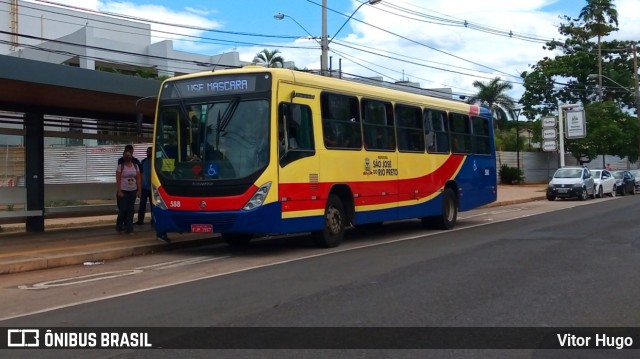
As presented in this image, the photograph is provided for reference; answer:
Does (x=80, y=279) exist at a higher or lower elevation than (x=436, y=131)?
lower

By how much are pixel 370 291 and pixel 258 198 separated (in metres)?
3.48

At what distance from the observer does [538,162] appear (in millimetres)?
50344

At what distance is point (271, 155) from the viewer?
1085 centimetres

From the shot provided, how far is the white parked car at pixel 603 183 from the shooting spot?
107 ft

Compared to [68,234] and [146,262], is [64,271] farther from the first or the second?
[68,234]

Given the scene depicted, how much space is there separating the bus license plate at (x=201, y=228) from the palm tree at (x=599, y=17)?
50.4m

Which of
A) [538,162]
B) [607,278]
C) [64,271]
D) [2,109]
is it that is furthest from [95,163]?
[538,162]

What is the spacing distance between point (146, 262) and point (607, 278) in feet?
24.3

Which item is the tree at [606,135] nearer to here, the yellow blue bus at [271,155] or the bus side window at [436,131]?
the bus side window at [436,131]

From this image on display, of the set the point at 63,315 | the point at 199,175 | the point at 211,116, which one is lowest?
the point at 63,315

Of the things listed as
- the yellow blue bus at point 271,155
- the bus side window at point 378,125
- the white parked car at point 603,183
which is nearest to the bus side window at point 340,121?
the yellow blue bus at point 271,155

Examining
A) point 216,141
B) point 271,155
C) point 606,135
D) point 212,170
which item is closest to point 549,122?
point 606,135

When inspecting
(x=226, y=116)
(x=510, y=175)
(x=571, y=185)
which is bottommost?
(x=571, y=185)

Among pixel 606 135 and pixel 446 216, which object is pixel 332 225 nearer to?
pixel 446 216
